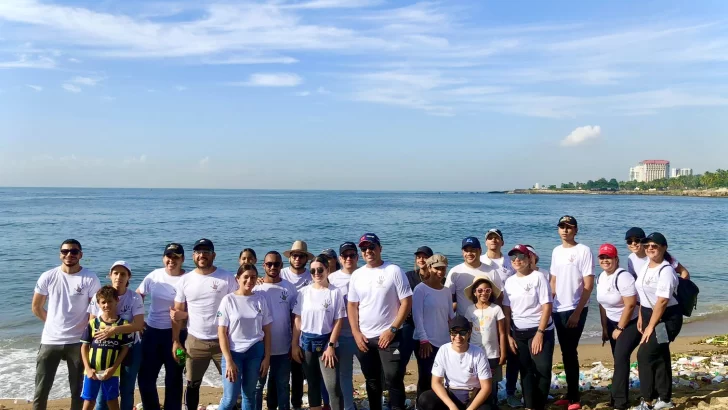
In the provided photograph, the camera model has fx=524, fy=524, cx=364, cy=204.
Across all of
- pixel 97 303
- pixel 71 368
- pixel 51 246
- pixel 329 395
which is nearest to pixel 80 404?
pixel 71 368

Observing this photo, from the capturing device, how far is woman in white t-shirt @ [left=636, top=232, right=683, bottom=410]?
5117 millimetres

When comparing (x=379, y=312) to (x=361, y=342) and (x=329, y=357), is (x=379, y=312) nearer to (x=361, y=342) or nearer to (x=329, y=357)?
(x=361, y=342)

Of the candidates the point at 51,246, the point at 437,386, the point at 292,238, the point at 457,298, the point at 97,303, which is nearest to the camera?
the point at 437,386

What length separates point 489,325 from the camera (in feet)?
16.6

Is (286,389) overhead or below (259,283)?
below

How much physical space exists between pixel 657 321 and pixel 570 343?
95cm

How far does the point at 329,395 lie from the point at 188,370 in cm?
145

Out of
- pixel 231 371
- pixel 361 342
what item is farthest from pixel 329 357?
pixel 231 371

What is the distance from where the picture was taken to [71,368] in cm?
538

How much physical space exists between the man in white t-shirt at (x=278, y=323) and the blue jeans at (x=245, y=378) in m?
0.23

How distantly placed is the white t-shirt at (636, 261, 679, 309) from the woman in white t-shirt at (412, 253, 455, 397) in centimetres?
198

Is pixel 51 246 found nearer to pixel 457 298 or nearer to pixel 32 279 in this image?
pixel 32 279

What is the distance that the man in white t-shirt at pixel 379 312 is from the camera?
201 inches

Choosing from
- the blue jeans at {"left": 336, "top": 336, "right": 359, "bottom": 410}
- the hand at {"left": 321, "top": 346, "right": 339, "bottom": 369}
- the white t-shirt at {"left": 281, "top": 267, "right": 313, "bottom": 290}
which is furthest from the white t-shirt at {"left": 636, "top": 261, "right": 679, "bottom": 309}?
the white t-shirt at {"left": 281, "top": 267, "right": 313, "bottom": 290}
